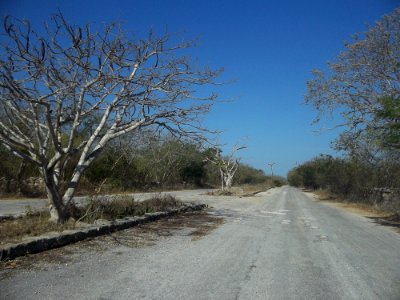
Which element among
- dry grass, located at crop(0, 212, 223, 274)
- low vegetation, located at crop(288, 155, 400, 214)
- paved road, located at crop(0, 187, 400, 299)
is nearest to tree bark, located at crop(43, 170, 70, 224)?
dry grass, located at crop(0, 212, 223, 274)

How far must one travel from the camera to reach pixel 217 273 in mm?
6863

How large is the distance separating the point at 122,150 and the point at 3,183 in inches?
550

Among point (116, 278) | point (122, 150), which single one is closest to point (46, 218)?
point (122, 150)

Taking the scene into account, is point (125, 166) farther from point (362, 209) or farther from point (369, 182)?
point (369, 182)

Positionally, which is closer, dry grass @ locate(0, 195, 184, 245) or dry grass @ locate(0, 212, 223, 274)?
dry grass @ locate(0, 212, 223, 274)

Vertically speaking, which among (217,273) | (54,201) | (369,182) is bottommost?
(217,273)

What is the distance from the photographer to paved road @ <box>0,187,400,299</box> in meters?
5.62

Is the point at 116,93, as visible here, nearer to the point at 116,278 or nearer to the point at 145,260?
the point at 145,260

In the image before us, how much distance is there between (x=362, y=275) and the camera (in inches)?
284

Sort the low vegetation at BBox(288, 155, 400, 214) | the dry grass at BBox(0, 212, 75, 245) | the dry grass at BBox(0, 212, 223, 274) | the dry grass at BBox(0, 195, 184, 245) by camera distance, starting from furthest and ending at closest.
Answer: the low vegetation at BBox(288, 155, 400, 214) < the dry grass at BBox(0, 195, 184, 245) < the dry grass at BBox(0, 212, 75, 245) < the dry grass at BBox(0, 212, 223, 274)

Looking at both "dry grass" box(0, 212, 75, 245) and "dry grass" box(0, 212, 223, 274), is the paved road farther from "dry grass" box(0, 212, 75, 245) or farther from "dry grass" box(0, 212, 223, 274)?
"dry grass" box(0, 212, 75, 245)

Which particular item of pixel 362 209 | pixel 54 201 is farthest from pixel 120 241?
pixel 362 209

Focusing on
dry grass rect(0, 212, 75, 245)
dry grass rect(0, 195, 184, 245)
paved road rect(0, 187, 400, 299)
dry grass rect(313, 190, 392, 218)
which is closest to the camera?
paved road rect(0, 187, 400, 299)

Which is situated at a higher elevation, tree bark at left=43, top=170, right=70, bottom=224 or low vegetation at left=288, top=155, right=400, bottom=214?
low vegetation at left=288, top=155, right=400, bottom=214
